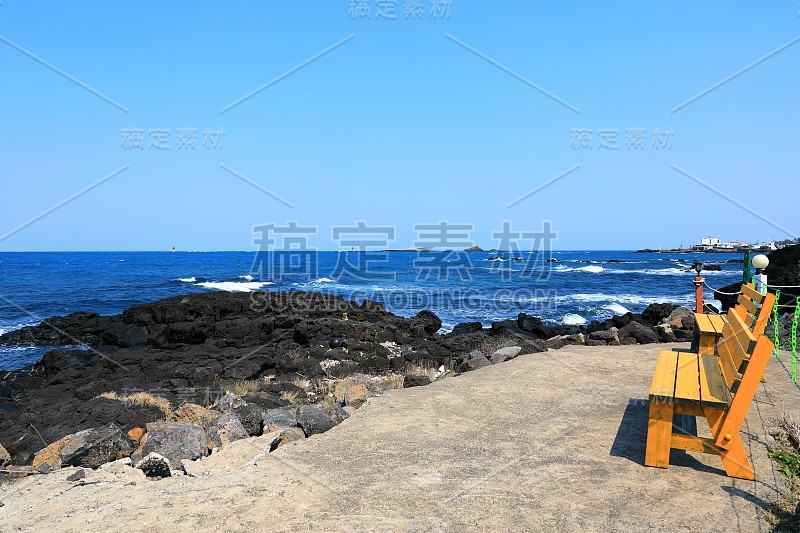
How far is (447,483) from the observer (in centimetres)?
433

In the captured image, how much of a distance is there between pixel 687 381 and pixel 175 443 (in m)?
5.03

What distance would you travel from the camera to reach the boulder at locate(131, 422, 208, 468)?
5328 millimetres

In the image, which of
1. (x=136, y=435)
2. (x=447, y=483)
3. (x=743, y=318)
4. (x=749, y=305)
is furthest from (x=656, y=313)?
(x=136, y=435)

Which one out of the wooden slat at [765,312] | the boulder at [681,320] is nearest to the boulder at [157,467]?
the wooden slat at [765,312]

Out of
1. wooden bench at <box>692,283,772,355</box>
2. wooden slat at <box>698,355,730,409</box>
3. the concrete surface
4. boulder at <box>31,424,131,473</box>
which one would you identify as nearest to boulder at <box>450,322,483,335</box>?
wooden bench at <box>692,283,772,355</box>

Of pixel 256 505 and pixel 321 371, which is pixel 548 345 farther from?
pixel 256 505

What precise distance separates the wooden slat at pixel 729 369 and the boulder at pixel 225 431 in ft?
16.4

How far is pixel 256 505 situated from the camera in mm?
3988

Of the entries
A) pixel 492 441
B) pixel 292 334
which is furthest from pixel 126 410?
pixel 292 334

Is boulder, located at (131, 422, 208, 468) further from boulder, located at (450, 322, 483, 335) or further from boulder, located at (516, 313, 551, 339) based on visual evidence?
boulder, located at (450, 322, 483, 335)

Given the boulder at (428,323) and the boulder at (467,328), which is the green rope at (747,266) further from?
the boulder at (428,323)

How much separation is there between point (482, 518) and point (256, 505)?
1.70 metres

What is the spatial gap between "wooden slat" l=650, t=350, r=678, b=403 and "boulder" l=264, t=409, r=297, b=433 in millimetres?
3893

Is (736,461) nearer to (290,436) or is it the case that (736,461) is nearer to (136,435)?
(290,436)
